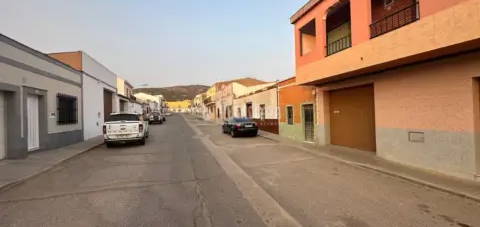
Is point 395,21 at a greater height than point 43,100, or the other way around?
point 395,21

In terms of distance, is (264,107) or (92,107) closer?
(92,107)

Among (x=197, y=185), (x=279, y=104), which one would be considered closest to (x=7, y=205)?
(x=197, y=185)

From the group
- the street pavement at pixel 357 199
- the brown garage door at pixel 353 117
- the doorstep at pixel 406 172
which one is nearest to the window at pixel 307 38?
the brown garage door at pixel 353 117

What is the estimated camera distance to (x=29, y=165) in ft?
33.2

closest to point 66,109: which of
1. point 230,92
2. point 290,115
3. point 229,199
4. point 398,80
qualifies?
point 290,115

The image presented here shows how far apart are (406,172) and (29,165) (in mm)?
12200

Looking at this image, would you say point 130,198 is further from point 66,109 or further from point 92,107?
point 92,107

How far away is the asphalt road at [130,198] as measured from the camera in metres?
4.83

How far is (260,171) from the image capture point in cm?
885

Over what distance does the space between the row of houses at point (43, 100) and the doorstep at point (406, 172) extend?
1217 centimetres

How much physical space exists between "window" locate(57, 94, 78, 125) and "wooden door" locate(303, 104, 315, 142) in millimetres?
13495

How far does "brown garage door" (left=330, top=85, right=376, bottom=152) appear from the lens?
1191cm

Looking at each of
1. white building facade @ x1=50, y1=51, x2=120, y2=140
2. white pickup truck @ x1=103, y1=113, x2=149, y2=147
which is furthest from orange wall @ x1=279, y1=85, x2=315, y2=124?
white building facade @ x1=50, y1=51, x2=120, y2=140

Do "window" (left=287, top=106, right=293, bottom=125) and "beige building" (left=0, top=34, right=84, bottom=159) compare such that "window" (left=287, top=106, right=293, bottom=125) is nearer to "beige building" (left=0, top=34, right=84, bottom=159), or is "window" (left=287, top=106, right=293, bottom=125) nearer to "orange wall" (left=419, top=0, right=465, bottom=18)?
"orange wall" (left=419, top=0, right=465, bottom=18)
